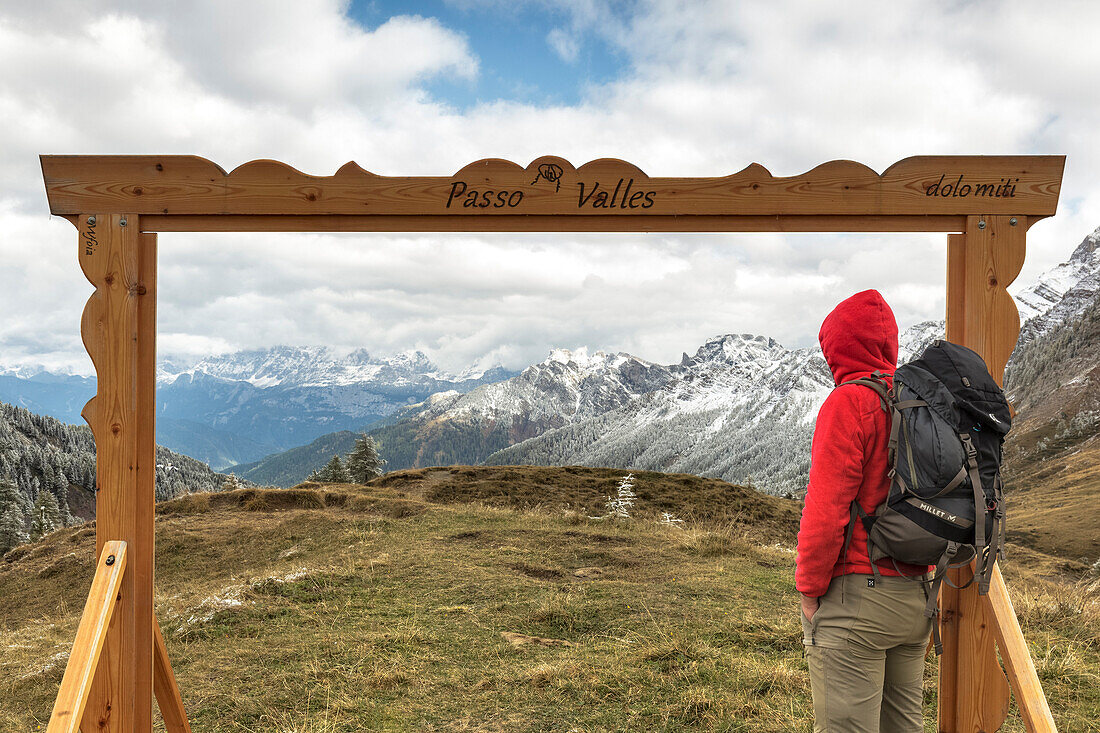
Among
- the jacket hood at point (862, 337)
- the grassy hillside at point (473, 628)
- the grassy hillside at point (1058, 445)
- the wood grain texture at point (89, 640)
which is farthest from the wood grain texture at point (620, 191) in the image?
the grassy hillside at point (1058, 445)

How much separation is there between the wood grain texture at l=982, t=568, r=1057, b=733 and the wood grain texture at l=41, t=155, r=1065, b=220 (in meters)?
2.48

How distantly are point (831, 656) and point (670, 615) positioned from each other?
466 cm

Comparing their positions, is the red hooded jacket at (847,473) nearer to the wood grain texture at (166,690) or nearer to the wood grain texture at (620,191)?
the wood grain texture at (620,191)

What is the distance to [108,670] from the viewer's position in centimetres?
387

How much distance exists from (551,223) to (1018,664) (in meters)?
3.81

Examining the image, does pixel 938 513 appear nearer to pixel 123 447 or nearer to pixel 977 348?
pixel 977 348

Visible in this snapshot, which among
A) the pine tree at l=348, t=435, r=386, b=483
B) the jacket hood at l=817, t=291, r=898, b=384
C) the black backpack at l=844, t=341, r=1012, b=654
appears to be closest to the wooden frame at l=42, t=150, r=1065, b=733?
the jacket hood at l=817, t=291, r=898, b=384

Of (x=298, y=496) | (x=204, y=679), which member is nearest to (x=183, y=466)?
(x=298, y=496)

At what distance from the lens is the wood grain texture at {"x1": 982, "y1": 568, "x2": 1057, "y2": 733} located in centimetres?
331

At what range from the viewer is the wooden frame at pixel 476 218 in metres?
3.98

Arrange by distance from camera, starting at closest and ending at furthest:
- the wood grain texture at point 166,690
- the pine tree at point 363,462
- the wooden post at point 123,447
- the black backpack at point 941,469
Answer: the black backpack at point 941,469 < the wooden post at point 123,447 < the wood grain texture at point 166,690 < the pine tree at point 363,462

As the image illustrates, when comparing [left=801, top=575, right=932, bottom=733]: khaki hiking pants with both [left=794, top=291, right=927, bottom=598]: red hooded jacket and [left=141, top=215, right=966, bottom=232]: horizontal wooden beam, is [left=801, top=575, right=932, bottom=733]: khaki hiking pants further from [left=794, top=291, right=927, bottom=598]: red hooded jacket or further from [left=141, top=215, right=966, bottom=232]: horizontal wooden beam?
[left=141, top=215, right=966, bottom=232]: horizontal wooden beam

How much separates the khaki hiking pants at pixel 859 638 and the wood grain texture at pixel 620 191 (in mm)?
2461

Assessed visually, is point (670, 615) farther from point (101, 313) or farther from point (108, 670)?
point (101, 313)
